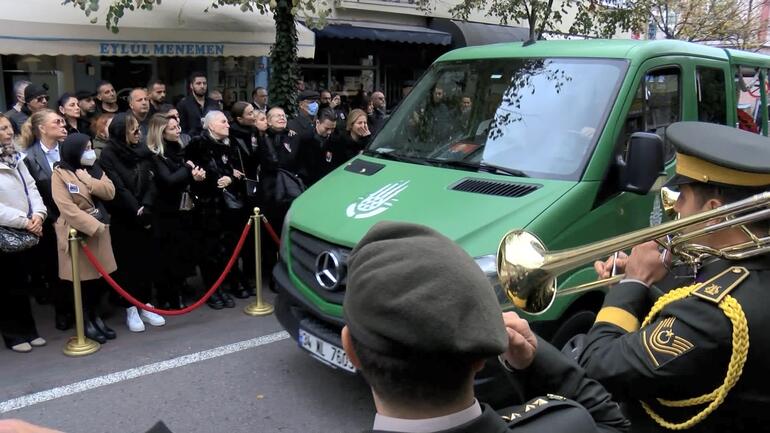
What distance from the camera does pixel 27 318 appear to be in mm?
5195

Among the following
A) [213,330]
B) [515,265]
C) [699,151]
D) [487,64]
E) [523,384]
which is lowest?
[213,330]

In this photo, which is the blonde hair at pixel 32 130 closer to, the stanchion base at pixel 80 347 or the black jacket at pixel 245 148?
the black jacket at pixel 245 148

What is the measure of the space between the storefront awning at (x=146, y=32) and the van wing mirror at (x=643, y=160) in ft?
25.6

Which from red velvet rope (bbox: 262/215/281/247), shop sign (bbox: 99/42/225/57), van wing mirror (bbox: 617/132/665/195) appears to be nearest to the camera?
van wing mirror (bbox: 617/132/665/195)

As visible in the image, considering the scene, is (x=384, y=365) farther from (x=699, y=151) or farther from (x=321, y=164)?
(x=321, y=164)

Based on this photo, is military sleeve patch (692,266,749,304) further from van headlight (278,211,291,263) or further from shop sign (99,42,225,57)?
shop sign (99,42,225,57)

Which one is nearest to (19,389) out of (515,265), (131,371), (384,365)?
(131,371)

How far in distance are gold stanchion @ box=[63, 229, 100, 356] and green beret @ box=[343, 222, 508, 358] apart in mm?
4358

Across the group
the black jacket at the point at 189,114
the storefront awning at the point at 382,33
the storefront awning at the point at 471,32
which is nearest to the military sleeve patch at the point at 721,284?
the black jacket at the point at 189,114

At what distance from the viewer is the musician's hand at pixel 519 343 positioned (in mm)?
1539

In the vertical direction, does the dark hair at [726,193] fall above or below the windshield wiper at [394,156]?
above

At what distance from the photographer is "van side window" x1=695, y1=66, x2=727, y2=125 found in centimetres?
470

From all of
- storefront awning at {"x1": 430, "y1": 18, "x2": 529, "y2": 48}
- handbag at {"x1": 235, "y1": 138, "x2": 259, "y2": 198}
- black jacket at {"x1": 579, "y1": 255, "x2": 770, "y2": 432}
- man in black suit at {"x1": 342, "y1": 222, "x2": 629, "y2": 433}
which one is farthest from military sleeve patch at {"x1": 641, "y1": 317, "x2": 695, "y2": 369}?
storefront awning at {"x1": 430, "y1": 18, "x2": 529, "y2": 48}

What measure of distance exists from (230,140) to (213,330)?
1899 mm
